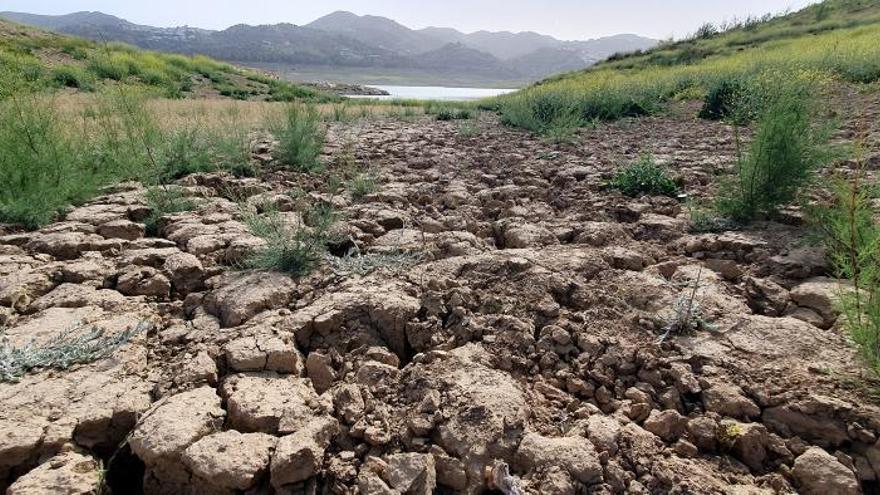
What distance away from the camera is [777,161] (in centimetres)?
295

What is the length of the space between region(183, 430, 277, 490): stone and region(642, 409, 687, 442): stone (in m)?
1.16

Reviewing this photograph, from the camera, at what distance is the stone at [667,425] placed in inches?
62.7

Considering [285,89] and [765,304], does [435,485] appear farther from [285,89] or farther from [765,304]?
[285,89]

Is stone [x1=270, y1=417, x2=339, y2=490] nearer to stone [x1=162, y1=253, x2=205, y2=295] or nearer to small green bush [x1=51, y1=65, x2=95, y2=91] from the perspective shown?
stone [x1=162, y1=253, x2=205, y2=295]

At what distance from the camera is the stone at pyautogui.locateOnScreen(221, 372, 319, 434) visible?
1.58 meters

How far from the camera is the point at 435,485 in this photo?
4.73ft

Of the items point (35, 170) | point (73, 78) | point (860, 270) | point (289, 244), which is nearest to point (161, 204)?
point (35, 170)

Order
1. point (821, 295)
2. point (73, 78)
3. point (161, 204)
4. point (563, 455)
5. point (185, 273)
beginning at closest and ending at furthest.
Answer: point (563, 455), point (821, 295), point (185, 273), point (161, 204), point (73, 78)

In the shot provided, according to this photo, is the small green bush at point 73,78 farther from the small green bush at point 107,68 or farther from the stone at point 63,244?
the stone at point 63,244

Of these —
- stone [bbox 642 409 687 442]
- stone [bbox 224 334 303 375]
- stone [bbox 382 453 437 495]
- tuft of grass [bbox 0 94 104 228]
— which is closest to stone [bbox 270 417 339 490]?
stone [bbox 382 453 437 495]

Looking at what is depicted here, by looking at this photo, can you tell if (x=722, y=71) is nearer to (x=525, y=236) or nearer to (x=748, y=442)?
(x=525, y=236)

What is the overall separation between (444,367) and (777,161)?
2.42m

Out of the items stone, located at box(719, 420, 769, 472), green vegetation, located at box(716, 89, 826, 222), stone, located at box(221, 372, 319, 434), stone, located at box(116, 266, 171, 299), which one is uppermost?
green vegetation, located at box(716, 89, 826, 222)

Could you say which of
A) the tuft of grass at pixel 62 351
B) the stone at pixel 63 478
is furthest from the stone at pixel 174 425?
the tuft of grass at pixel 62 351
